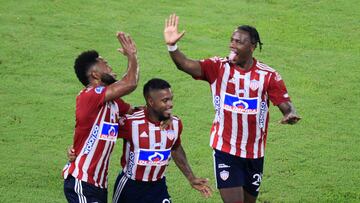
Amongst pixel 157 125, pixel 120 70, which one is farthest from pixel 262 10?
pixel 157 125

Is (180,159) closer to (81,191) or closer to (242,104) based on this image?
(242,104)

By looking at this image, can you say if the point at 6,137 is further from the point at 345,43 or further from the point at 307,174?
the point at 345,43

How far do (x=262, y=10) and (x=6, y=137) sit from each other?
7560 mm

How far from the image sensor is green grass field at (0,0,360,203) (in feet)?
40.0

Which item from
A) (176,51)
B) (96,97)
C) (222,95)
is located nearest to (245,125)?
(222,95)

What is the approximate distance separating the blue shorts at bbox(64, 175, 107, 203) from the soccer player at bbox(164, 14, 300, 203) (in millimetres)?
1778

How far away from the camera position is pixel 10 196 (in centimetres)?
1137

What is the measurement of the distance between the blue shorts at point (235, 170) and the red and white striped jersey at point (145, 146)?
1038 mm

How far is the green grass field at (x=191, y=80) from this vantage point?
12180 mm

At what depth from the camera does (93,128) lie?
875cm

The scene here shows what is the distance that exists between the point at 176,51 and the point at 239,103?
1.03 m

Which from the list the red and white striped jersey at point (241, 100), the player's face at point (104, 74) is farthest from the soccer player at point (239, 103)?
the player's face at point (104, 74)

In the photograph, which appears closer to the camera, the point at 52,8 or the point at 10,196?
the point at 10,196

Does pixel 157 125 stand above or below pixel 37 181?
above
